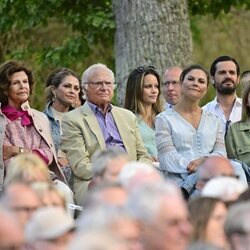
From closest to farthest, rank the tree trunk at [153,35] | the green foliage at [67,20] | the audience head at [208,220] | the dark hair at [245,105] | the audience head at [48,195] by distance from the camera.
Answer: the audience head at [208,220] < the audience head at [48,195] < the dark hair at [245,105] < the tree trunk at [153,35] < the green foliage at [67,20]

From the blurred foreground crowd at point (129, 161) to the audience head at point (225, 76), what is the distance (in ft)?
0.04

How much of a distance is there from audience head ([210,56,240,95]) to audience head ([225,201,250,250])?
22.0 ft

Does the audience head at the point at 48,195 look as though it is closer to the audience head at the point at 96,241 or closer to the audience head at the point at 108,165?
the audience head at the point at 108,165

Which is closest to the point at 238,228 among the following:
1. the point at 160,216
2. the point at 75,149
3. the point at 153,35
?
the point at 160,216

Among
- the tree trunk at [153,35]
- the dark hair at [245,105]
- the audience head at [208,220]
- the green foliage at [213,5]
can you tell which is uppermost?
the green foliage at [213,5]

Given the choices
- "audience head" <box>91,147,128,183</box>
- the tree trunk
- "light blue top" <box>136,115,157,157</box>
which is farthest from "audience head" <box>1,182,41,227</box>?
the tree trunk

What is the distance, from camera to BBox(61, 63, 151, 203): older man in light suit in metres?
13.1

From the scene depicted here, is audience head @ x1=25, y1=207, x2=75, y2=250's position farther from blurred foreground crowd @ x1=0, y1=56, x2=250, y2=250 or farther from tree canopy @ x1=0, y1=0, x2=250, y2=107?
tree canopy @ x1=0, y1=0, x2=250, y2=107

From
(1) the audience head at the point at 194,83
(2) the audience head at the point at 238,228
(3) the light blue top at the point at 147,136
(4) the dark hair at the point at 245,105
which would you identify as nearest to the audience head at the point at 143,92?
(3) the light blue top at the point at 147,136

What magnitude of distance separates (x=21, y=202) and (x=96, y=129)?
15.6ft

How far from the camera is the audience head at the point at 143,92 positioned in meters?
14.3

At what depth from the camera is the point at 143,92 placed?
47.0 ft

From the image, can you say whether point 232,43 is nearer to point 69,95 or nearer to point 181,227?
point 69,95

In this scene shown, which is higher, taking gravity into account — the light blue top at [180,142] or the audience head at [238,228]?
the light blue top at [180,142]
